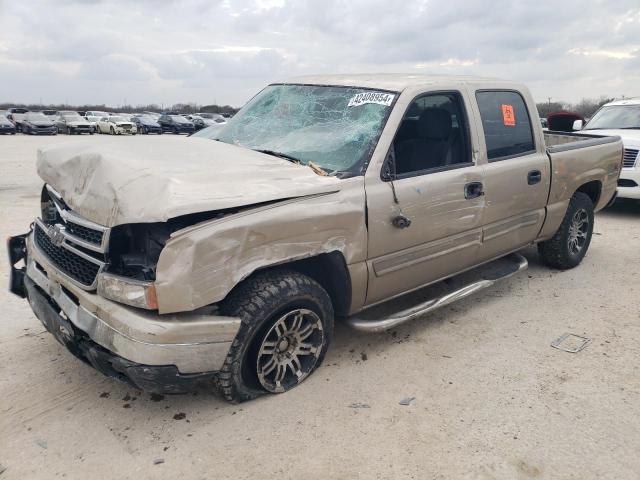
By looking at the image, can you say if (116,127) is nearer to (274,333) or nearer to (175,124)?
(175,124)

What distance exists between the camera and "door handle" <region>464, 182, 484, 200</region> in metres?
3.92

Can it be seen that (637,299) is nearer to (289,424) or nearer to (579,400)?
(579,400)

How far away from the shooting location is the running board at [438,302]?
3.51m

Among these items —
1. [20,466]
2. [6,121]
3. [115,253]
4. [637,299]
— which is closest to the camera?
[20,466]

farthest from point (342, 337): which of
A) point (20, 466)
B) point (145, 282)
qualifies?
point (20, 466)

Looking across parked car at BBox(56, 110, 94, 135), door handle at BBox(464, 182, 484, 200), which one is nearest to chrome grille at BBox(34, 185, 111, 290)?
door handle at BBox(464, 182, 484, 200)

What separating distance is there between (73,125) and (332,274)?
3447 cm

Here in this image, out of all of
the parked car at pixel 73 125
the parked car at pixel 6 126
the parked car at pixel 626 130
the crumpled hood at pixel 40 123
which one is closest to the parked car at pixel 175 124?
the parked car at pixel 73 125

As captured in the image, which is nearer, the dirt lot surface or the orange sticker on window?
the dirt lot surface

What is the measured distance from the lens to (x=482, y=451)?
2.72 m

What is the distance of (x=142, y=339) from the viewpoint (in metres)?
2.55

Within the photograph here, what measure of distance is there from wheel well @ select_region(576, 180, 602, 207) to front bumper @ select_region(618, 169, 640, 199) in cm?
289

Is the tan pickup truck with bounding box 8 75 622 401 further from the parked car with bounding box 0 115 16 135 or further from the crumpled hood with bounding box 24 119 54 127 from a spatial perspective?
the parked car with bounding box 0 115 16 135

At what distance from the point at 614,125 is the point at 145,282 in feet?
31.0
